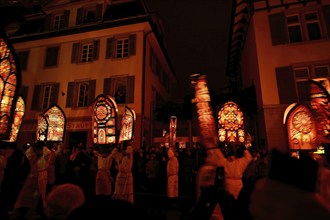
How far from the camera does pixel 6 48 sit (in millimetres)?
4293

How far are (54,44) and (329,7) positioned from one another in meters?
19.1

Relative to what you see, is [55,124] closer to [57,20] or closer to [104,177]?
[104,177]

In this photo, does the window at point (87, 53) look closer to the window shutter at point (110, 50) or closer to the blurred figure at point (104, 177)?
the window shutter at point (110, 50)

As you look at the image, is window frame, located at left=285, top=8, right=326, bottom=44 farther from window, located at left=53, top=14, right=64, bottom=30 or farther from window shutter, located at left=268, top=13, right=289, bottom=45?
window, located at left=53, top=14, right=64, bottom=30

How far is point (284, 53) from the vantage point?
12.7m

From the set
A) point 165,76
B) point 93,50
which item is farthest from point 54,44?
point 165,76

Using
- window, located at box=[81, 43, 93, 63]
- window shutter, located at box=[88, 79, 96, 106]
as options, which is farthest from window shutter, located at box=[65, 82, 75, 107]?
window, located at box=[81, 43, 93, 63]

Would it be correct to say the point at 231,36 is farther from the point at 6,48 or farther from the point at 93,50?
the point at 6,48

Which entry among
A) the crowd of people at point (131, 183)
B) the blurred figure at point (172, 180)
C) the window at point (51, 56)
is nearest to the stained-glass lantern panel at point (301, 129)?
the crowd of people at point (131, 183)

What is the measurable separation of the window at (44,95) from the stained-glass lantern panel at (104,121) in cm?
950

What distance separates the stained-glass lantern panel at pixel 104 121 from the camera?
28.5ft

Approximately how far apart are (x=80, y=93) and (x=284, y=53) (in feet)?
46.3

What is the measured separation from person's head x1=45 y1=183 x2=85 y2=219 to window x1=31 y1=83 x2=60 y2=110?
16465mm

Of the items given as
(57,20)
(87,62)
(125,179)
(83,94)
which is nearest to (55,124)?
(83,94)
